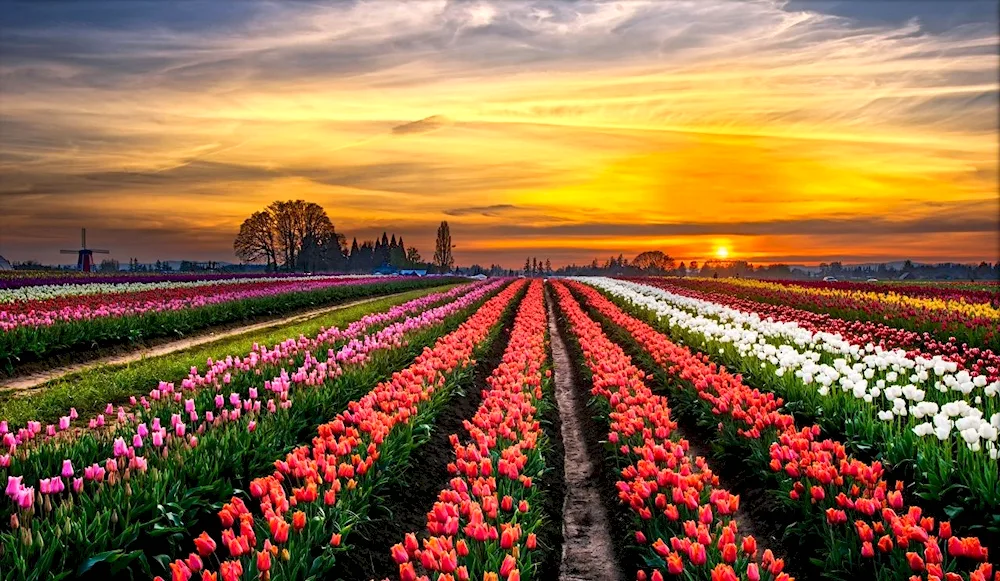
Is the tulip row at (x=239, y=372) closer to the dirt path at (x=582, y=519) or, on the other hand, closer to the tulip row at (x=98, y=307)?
the dirt path at (x=582, y=519)

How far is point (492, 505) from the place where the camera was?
511 centimetres

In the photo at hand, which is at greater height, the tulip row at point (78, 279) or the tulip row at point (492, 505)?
the tulip row at point (78, 279)

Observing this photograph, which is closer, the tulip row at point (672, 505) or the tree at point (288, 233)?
the tulip row at point (672, 505)

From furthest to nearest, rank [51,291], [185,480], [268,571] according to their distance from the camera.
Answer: [51,291] < [185,480] < [268,571]

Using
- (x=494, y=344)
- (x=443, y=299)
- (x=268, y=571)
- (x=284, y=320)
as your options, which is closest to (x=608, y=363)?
(x=494, y=344)

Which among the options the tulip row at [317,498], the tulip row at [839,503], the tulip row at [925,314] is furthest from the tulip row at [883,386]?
the tulip row at [925,314]

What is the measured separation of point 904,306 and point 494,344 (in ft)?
40.8

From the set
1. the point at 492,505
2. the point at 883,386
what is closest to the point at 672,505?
the point at 492,505

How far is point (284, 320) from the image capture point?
28.3 metres

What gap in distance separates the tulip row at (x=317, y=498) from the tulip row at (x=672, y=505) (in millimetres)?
2190

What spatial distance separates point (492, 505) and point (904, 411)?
441 centimetres

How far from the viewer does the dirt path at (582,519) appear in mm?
6148

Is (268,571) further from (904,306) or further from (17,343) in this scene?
(904,306)

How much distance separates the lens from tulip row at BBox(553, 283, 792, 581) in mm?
4504
